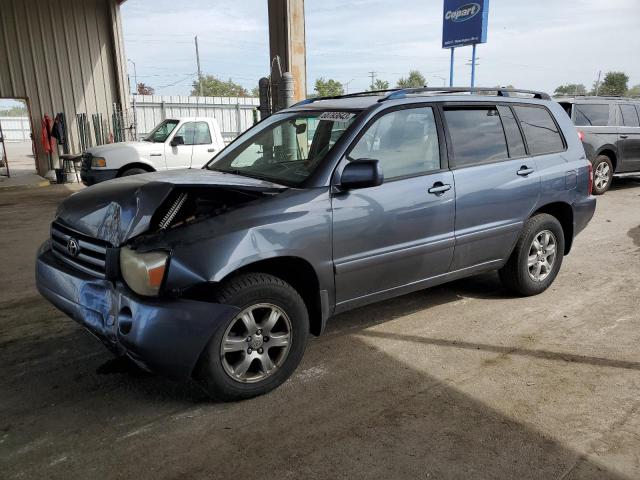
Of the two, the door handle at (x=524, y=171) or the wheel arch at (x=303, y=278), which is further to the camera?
the door handle at (x=524, y=171)

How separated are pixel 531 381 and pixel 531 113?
2.52 m

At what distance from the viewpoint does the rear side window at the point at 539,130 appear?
4.60m

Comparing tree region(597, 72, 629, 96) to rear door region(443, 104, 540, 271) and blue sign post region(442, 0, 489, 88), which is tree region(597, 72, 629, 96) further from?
rear door region(443, 104, 540, 271)

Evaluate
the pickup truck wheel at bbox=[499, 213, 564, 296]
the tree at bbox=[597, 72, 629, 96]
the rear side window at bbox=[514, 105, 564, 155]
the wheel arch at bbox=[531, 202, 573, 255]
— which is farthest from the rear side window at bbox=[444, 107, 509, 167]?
the tree at bbox=[597, 72, 629, 96]

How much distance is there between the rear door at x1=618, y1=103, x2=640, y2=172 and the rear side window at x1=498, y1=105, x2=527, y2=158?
781 centimetres

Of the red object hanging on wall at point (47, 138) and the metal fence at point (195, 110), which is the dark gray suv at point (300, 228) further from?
the metal fence at point (195, 110)

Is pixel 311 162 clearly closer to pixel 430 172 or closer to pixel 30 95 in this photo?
pixel 430 172

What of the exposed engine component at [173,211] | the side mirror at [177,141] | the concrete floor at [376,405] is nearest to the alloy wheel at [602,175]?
the concrete floor at [376,405]

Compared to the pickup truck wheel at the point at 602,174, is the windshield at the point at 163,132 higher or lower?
higher

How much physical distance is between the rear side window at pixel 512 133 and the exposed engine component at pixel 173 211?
2779mm

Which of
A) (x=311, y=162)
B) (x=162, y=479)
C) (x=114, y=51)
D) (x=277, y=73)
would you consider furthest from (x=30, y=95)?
(x=162, y=479)

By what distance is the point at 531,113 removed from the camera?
470cm

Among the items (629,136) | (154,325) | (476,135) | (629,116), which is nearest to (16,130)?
(629,116)

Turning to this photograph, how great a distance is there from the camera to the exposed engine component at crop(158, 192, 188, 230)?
3.03 metres
